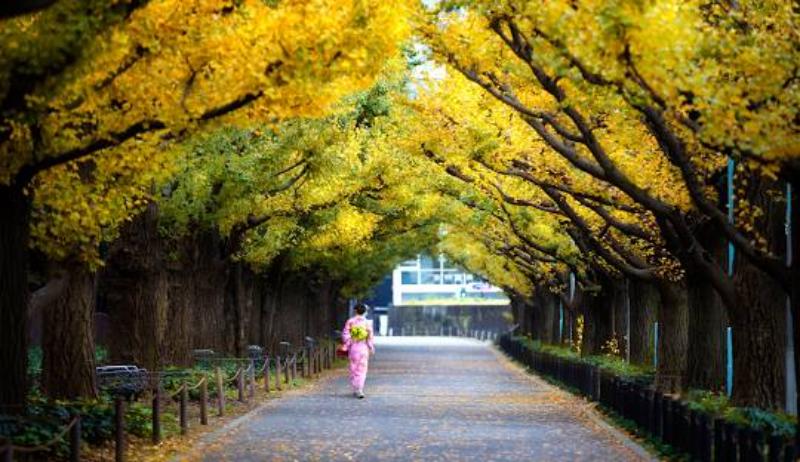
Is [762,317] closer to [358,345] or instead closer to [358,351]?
[358,351]

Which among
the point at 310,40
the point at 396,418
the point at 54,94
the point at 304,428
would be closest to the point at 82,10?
the point at 54,94

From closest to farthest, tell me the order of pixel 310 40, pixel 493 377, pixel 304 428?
pixel 310 40 < pixel 304 428 < pixel 493 377

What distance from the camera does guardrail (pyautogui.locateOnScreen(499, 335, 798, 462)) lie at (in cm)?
1353

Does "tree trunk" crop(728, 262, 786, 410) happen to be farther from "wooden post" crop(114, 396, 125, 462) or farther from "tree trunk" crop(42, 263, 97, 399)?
"tree trunk" crop(42, 263, 97, 399)

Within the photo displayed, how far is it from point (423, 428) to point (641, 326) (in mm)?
12785

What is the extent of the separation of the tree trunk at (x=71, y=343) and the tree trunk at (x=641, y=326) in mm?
16299

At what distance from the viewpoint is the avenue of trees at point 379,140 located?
43.2 ft

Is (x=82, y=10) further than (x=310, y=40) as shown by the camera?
No

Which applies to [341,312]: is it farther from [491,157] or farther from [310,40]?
[310,40]

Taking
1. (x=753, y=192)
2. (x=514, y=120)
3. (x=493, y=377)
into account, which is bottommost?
(x=493, y=377)

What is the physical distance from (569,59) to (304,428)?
933 centimetres

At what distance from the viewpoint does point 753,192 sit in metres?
18.6

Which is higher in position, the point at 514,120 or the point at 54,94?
the point at 514,120

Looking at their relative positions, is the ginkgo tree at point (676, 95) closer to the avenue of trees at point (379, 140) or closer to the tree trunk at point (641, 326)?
the avenue of trees at point (379, 140)
